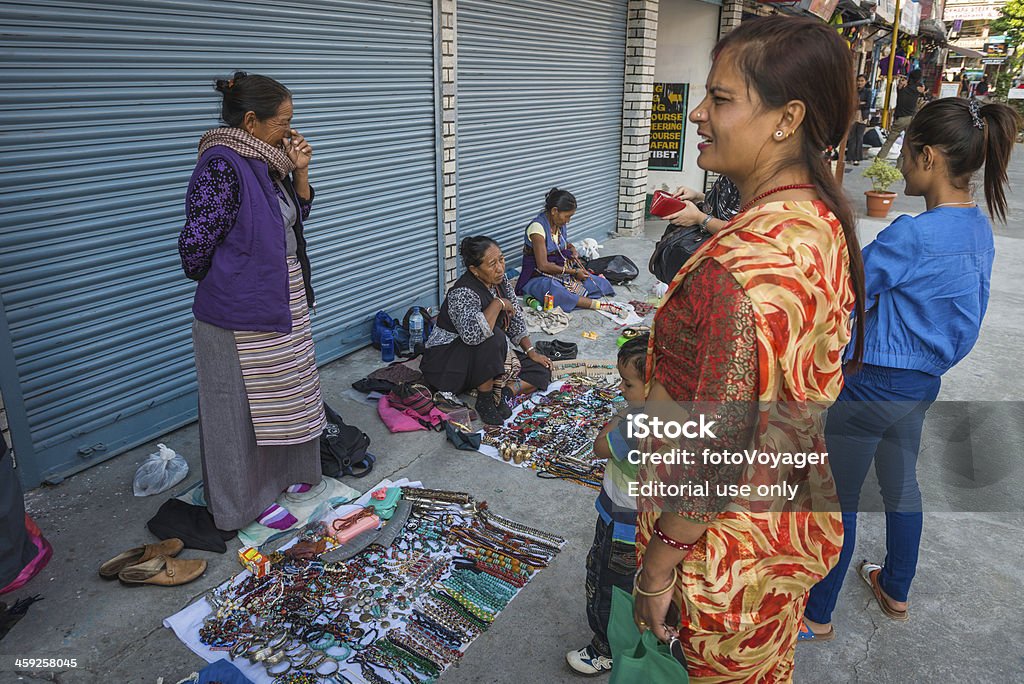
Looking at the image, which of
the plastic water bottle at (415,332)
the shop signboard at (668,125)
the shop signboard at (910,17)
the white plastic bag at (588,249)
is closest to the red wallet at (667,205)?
the plastic water bottle at (415,332)

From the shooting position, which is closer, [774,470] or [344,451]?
[774,470]

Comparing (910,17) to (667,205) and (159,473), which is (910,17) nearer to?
(667,205)

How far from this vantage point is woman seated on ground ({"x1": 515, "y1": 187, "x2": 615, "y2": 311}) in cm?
695

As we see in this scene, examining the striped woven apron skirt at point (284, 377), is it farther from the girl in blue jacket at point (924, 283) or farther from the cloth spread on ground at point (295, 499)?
the girl in blue jacket at point (924, 283)

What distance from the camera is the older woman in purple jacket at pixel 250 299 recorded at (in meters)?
2.92

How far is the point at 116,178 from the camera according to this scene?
3855 millimetres

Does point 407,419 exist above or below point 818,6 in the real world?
below

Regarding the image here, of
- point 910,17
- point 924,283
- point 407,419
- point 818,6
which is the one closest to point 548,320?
point 407,419

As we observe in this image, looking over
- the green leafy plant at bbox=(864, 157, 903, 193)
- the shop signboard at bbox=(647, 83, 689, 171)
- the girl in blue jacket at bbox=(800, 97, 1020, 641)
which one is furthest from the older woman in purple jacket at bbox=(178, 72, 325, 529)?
the green leafy plant at bbox=(864, 157, 903, 193)

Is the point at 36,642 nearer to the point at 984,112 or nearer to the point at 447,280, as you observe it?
the point at 984,112

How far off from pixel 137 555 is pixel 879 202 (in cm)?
1183

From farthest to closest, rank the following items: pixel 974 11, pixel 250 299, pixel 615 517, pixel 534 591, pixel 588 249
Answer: pixel 974 11, pixel 588 249, pixel 534 591, pixel 250 299, pixel 615 517

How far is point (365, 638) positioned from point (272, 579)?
0.59 metres

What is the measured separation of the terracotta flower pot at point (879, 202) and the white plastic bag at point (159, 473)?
11.3 metres
